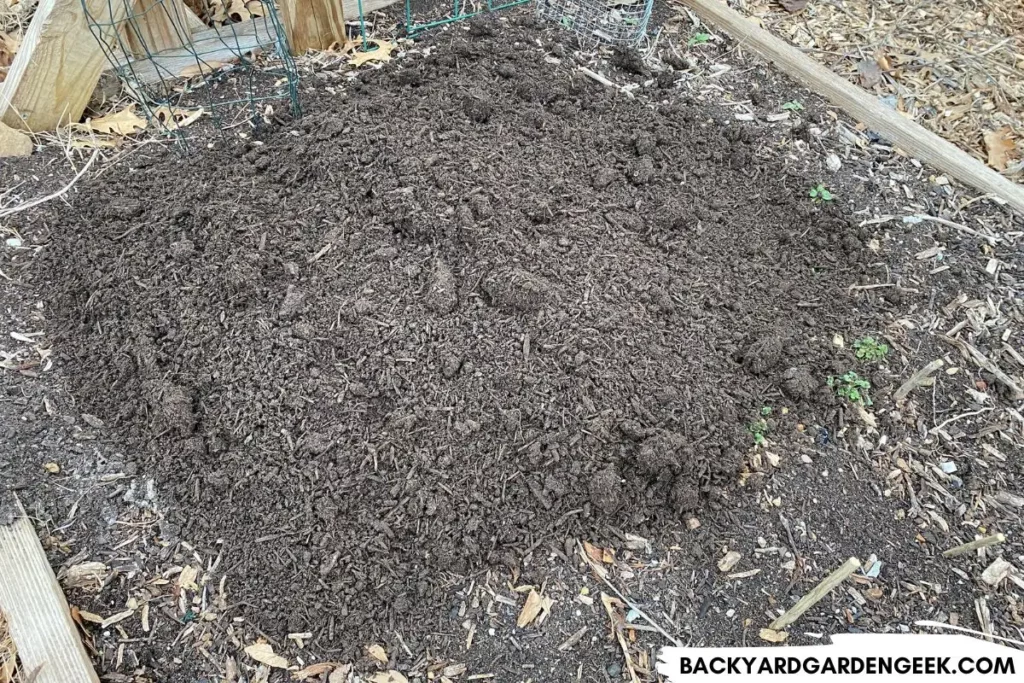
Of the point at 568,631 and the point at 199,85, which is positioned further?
the point at 199,85

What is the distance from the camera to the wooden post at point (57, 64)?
286cm

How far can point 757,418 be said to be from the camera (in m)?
2.37

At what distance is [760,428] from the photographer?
2.35 meters

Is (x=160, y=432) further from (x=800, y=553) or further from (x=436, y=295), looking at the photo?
(x=800, y=553)

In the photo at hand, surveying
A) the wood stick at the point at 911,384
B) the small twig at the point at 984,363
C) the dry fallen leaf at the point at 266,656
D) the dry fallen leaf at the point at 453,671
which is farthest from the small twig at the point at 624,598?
the small twig at the point at 984,363

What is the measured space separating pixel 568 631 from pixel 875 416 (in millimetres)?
1345

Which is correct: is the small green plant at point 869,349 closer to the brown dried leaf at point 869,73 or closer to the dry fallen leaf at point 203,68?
the brown dried leaf at point 869,73

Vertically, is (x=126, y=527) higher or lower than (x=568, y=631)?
higher

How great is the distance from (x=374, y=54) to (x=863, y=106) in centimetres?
248

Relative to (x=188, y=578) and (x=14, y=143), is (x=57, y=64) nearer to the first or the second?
(x=14, y=143)

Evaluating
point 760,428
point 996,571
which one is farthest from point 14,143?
point 996,571

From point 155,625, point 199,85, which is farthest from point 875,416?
point 199,85

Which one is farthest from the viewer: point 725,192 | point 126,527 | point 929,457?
point 725,192

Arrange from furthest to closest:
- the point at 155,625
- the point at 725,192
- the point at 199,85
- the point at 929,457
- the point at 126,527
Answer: the point at 199,85 < the point at 725,192 < the point at 929,457 < the point at 126,527 < the point at 155,625
